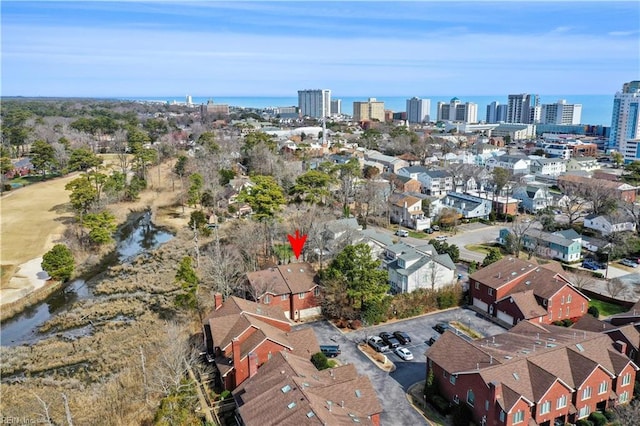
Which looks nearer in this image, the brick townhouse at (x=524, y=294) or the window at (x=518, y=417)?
the window at (x=518, y=417)

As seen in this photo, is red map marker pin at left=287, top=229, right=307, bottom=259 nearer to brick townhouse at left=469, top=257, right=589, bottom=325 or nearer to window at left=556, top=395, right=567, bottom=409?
brick townhouse at left=469, top=257, right=589, bottom=325

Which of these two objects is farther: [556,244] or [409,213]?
[409,213]

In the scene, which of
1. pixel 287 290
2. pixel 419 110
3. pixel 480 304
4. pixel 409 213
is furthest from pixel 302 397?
pixel 419 110

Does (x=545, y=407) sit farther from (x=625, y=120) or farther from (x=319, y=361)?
(x=625, y=120)

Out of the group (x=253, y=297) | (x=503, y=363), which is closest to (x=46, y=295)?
(x=253, y=297)

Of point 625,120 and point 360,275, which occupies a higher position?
point 625,120

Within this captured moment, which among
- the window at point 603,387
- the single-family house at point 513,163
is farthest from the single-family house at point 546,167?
the window at point 603,387

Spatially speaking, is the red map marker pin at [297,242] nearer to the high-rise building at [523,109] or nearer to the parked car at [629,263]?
the parked car at [629,263]
